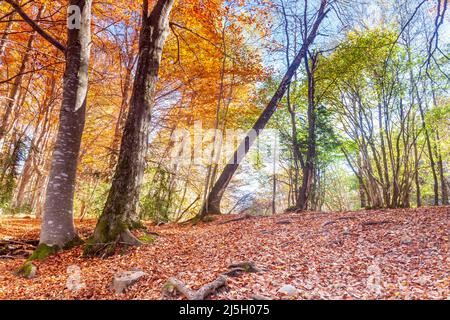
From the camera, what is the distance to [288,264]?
384cm

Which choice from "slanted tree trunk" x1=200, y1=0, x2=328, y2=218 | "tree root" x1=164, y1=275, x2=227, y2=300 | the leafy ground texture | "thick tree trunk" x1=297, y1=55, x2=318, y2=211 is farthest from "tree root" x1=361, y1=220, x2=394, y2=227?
"slanted tree trunk" x1=200, y1=0, x2=328, y2=218

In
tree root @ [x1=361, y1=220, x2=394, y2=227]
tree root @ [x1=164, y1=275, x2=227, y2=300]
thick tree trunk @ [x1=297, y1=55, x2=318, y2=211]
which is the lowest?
tree root @ [x1=164, y1=275, x2=227, y2=300]

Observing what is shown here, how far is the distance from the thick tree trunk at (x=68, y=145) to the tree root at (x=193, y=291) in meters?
3.33

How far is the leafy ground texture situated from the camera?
9.77ft

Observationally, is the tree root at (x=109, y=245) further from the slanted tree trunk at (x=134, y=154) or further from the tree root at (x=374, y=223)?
the tree root at (x=374, y=223)

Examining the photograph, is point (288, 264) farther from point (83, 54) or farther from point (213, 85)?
point (213, 85)

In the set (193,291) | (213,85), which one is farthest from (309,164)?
(193,291)

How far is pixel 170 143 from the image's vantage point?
14.1m

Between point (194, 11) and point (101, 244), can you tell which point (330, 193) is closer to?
point (194, 11)

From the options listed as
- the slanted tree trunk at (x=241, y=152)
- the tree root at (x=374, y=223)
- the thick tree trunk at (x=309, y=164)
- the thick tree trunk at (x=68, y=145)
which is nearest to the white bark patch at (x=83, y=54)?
the thick tree trunk at (x=68, y=145)

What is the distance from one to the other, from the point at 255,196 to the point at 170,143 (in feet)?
27.6

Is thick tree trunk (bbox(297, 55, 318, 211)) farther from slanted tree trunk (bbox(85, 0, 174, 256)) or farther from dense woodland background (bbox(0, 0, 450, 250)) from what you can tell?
slanted tree trunk (bbox(85, 0, 174, 256))

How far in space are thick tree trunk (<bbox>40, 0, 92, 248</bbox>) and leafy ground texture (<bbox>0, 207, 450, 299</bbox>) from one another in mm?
566

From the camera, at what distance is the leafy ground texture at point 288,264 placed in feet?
9.77
